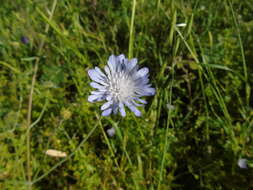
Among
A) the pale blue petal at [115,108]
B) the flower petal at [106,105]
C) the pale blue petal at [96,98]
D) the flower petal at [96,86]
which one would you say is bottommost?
the pale blue petal at [115,108]

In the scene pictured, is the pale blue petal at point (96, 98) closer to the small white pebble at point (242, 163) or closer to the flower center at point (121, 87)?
the flower center at point (121, 87)

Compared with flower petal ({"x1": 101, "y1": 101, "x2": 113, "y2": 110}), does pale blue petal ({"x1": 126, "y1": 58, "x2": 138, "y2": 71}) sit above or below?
above

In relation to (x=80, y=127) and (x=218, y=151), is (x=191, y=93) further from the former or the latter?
(x=80, y=127)

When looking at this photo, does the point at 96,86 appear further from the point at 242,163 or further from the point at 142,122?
the point at 242,163

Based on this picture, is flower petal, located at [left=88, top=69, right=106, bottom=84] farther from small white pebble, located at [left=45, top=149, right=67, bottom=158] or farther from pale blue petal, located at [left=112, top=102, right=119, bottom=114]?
small white pebble, located at [left=45, top=149, right=67, bottom=158]

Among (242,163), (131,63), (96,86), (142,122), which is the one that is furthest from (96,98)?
(242,163)

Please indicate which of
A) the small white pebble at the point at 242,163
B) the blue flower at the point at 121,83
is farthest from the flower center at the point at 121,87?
the small white pebble at the point at 242,163

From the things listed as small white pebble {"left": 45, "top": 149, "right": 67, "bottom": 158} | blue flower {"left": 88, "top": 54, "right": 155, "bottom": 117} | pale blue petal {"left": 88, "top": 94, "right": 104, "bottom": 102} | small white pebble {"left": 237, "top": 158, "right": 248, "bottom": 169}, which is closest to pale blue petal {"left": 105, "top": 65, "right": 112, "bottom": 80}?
blue flower {"left": 88, "top": 54, "right": 155, "bottom": 117}
